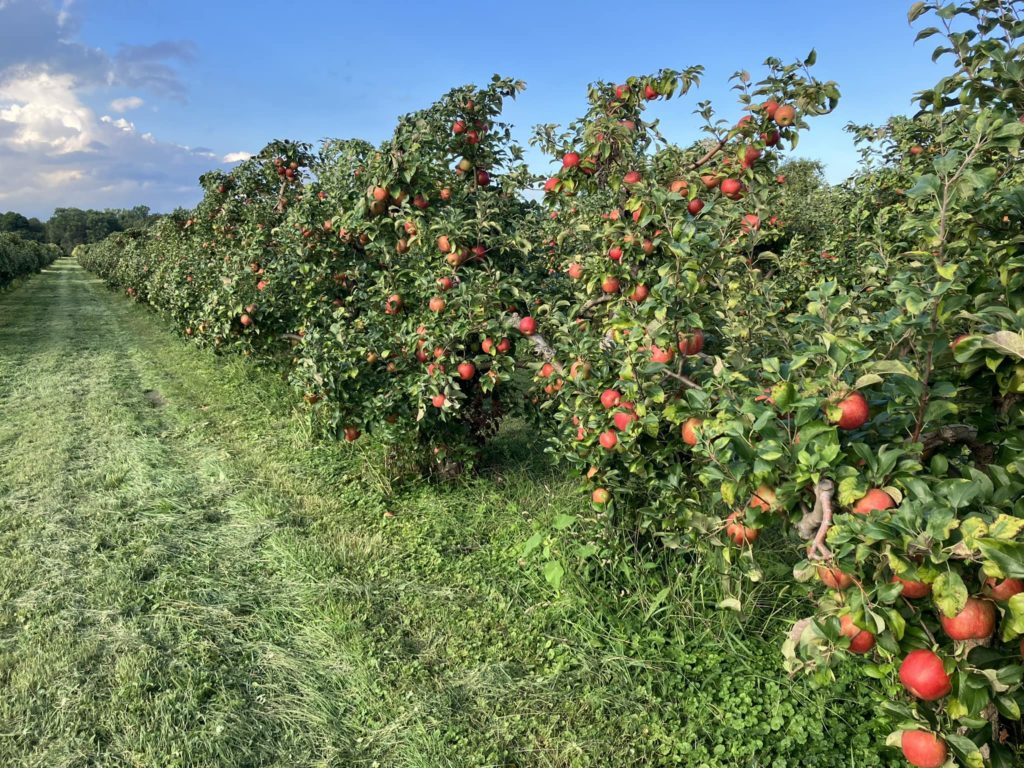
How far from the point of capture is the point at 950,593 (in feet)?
4.31

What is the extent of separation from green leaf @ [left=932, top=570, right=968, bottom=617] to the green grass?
1.38 m

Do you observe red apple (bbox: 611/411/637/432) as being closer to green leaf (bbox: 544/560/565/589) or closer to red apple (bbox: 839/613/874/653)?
green leaf (bbox: 544/560/565/589)

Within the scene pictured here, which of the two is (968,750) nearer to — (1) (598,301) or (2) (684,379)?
(2) (684,379)

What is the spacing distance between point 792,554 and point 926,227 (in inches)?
85.5

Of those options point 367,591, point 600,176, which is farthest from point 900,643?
point 600,176

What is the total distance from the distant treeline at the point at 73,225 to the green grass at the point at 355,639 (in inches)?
4340

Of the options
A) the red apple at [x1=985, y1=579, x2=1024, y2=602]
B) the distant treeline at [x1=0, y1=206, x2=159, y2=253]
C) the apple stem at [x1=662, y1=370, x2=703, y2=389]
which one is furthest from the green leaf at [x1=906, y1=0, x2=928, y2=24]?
the distant treeline at [x1=0, y1=206, x2=159, y2=253]

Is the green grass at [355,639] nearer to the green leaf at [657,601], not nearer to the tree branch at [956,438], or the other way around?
the green leaf at [657,601]

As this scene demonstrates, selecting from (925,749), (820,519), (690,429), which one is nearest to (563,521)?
(690,429)

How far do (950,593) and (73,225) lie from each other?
129490mm

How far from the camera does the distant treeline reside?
96794mm

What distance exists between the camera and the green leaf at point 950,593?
1.30 metres

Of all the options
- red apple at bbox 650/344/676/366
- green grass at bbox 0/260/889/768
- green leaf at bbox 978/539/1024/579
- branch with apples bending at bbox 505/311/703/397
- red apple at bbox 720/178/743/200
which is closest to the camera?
green leaf at bbox 978/539/1024/579

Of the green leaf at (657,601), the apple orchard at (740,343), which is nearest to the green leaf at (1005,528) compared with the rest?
the apple orchard at (740,343)
